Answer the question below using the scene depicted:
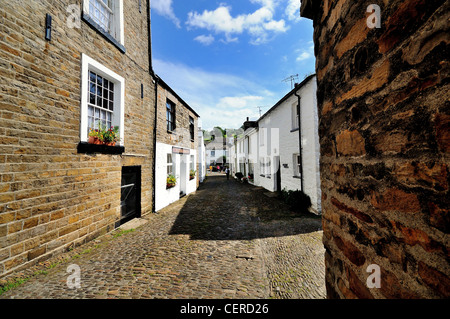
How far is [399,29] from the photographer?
931 millimetres

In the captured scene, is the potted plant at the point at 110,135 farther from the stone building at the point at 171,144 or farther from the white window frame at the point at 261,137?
the white window frame at the point at 261,137

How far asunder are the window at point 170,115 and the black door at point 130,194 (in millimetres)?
3389

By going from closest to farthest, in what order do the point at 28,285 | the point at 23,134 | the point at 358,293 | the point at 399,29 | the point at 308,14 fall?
the point at 399,29, the point at 358,293, the point at 308,14, the point at 28,285, the point at 23,134

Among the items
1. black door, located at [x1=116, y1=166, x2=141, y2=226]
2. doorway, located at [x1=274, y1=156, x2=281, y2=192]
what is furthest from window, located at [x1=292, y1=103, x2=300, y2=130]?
black door, located at [x1=116, y1=166, x2=141, y2=226]

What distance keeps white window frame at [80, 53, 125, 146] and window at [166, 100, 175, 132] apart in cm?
364

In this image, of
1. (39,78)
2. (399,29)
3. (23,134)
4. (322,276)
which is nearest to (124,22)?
(39,78)

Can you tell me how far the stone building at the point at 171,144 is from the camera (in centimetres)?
861

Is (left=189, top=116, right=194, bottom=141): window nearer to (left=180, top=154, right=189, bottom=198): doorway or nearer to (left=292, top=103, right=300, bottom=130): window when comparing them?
(left=180, top=154, right=189, bottom=198): doorway

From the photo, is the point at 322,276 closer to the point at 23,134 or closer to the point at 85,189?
the point at 85,189

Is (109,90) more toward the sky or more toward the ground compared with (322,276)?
more toward the sky

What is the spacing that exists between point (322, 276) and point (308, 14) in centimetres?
423

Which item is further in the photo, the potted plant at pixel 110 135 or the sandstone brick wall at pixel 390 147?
the potted plant at pixel 110 135

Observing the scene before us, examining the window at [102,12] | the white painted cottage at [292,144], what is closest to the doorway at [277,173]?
the white painted cottage at [292,144]

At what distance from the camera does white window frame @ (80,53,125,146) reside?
186 inches
